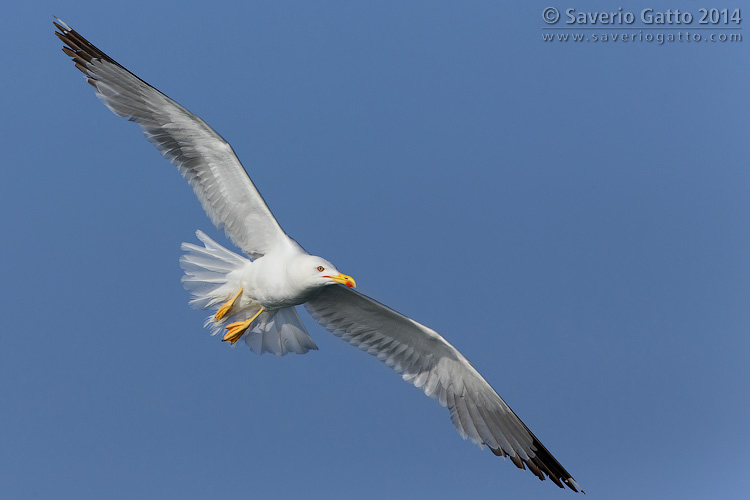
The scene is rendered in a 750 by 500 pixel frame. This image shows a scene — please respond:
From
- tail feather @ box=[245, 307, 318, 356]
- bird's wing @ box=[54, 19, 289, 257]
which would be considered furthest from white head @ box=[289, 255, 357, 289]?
tail feather @ box=[245, 307, 318, 356]

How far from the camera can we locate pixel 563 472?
30.7 ft

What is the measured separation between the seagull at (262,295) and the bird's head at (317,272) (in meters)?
0.25

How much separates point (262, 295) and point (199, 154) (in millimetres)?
1546

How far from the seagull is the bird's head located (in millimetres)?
249

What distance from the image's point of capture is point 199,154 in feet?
28.2

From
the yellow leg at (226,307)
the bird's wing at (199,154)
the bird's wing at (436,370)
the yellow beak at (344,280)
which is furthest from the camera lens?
the bird's wing at (436,370)

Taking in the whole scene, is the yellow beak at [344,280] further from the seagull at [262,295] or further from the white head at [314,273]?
the seagull at [262,295]

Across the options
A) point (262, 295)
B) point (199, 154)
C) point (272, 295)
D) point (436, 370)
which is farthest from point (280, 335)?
point (199, 154)

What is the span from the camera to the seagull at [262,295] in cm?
845

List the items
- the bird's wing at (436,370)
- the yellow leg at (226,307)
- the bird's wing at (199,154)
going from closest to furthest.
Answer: the bird's wing at (199,154), the yellow leg at (226,307), the bird's wing at (436,370)

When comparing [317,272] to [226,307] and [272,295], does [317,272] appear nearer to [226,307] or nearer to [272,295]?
[272,295]

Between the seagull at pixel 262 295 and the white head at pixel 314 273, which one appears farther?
the seagull at pixel 262 295

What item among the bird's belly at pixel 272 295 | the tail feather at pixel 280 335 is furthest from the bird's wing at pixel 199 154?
the tail feather at pixel 280 335

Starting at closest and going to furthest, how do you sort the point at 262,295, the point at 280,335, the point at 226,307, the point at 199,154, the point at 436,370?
the point at 262,295 < the point at 199,154 < the point at 226,307 < the point at 436,370 < the point at 280,335
